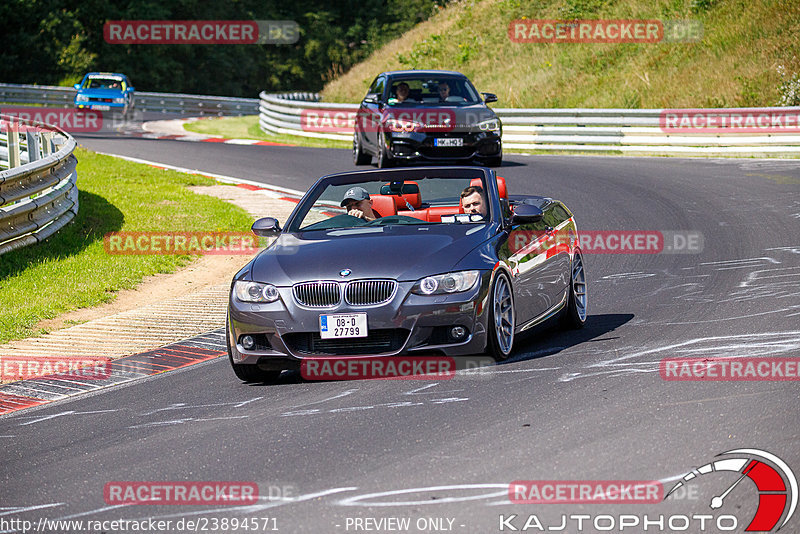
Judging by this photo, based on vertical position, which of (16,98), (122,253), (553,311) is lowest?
(16,98)

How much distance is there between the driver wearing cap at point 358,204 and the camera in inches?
366

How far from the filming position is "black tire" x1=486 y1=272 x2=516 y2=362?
7.94 meters

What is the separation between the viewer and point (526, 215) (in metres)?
8.78

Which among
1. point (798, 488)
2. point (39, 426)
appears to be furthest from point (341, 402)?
point (798, 488)

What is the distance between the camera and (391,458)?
585cm

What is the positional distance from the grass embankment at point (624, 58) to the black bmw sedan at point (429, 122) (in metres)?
11.2

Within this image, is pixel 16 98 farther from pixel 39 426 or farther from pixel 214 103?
pixel 39 426

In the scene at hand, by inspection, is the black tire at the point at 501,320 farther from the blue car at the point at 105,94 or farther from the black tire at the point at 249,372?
the blue car at the point at 105,94

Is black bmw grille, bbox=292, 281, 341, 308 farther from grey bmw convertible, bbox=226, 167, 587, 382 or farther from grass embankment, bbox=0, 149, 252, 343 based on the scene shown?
grass embankment, bbox=0, 149, 252, 343

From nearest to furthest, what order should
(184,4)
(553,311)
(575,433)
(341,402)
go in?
(575,433), (341,402), (553,311), (184,4)

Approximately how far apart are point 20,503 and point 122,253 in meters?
9.08

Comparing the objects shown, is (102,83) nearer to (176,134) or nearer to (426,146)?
(176,134)

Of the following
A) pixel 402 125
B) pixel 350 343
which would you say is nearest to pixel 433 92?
pixel 402 125

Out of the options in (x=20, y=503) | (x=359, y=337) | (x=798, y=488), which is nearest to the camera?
(x=798, y=488)
